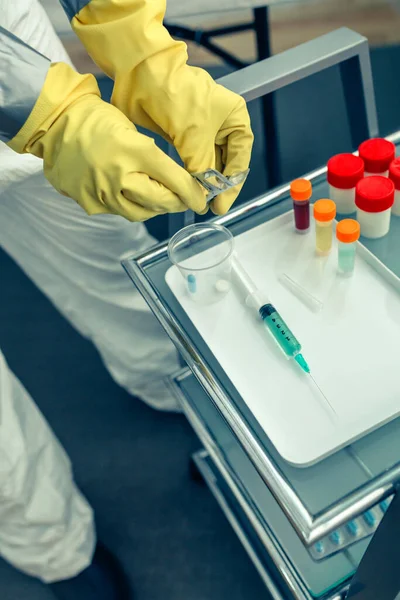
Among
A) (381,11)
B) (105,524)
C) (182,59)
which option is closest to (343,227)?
(182,59)

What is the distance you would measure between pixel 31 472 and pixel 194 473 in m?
0.44

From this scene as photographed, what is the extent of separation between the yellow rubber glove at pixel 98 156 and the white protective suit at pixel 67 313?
8.3 inches

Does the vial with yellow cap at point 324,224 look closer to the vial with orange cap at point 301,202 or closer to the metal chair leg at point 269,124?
the vial with orange cap at point 301,202

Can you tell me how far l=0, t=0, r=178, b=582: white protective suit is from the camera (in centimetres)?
92

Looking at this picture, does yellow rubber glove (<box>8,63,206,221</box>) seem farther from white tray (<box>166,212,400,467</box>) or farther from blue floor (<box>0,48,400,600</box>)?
blue floor (<box>0,48,400,600</box>)

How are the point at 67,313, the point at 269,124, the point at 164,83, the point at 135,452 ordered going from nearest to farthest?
the point at 164,83 → the point at 67,313 → the point at 135,452 → the point at 269,124

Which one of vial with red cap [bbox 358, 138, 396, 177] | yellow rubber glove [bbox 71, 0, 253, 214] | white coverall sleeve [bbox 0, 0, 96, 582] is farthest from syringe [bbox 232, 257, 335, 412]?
white coverall sleeve [bbox 0, 0, 96, 582]

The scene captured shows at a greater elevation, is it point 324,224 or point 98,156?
point 98,156

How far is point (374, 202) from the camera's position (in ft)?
2.59

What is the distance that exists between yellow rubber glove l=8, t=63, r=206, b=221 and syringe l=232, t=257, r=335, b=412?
0.11 metres

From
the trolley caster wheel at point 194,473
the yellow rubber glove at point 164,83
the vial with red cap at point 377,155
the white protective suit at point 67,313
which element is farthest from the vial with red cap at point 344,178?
the trolley caster wheel at point 194,473

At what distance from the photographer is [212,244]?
88 centimetres

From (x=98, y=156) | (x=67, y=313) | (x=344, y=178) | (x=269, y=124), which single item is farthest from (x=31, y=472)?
(x=269, y=124)

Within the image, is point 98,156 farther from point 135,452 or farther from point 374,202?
point 135,452
